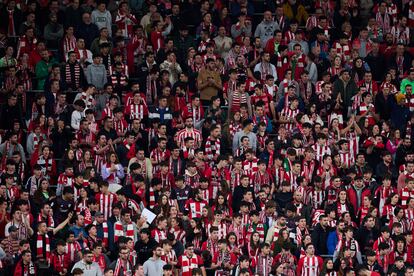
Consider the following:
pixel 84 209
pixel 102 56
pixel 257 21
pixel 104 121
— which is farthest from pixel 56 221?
pixel 257 21

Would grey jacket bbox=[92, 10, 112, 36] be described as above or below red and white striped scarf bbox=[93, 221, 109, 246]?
above

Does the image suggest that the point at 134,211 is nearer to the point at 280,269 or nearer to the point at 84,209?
the point at 84,209

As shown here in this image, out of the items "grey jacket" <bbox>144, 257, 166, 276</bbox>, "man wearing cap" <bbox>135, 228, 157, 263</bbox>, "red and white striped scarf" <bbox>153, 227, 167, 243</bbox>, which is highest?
"red and white striped scarf" <bbox>153, 227, 167, 243</bbox>

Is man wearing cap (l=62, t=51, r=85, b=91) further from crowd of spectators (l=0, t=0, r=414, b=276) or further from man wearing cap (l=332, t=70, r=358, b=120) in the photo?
man wearing cap (l=332, t=70, r=358, b=120)

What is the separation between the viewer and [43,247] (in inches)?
1191

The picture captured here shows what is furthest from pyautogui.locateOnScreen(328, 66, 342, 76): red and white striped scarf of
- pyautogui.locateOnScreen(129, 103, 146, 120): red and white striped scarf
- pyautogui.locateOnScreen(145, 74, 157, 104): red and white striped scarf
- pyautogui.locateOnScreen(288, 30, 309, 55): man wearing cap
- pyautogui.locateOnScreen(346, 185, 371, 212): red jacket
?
pyautogui.locateOnScreen(129, 103, 146, 120): red and white striped scarf

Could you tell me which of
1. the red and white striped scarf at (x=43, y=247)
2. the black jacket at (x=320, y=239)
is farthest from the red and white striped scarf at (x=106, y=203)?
the black jacket at (x=320, y=239)

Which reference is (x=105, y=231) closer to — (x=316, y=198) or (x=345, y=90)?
(x=316, y=198)

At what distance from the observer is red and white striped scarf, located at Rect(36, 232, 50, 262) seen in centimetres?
3012

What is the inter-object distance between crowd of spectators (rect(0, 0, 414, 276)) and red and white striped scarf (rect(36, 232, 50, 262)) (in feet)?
0.10

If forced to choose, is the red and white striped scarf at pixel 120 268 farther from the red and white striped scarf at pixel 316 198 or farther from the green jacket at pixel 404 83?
the green jacket at pixel 404 83

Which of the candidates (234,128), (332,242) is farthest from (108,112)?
(332,242)

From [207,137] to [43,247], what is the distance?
5.30 m

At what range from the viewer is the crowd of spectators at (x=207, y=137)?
1206 inches
